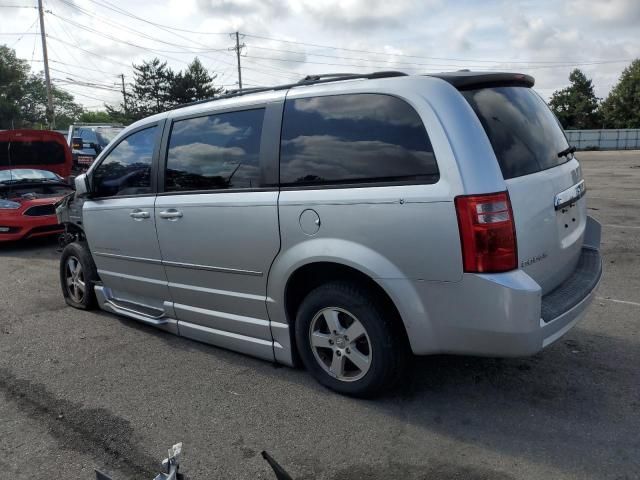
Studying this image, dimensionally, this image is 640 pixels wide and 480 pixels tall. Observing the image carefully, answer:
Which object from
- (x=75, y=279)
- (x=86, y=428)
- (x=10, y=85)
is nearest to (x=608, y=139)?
(x=75, y=279)

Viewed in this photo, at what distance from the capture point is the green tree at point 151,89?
192ft

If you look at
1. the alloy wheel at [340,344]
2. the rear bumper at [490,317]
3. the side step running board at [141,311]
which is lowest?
the side step running board at [141,311]

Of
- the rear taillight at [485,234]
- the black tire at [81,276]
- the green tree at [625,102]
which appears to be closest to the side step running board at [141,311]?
the black tire at [81,276]

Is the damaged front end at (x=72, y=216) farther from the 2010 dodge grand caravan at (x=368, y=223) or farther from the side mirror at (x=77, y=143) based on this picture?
the side mirror at (x=77, y=143)

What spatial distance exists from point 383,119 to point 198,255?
1.75m

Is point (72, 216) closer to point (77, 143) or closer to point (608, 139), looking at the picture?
point (77, 143)

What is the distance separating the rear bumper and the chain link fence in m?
54.8

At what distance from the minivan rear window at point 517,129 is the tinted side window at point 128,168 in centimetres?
270

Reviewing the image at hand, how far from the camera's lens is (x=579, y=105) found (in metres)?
68.2

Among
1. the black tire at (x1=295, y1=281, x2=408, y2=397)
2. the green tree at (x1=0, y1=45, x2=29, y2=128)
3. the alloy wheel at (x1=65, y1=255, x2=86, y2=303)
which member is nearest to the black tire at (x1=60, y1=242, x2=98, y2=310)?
the alloy wheel at (x1=65, y1=255, x2=86, y2=303)

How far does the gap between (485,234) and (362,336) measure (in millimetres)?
1018

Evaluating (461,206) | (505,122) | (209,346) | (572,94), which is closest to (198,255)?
(209,346)

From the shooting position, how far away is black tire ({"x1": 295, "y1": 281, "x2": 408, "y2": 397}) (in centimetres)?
321

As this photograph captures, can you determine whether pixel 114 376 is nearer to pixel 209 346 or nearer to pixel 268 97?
pixel 209 346
